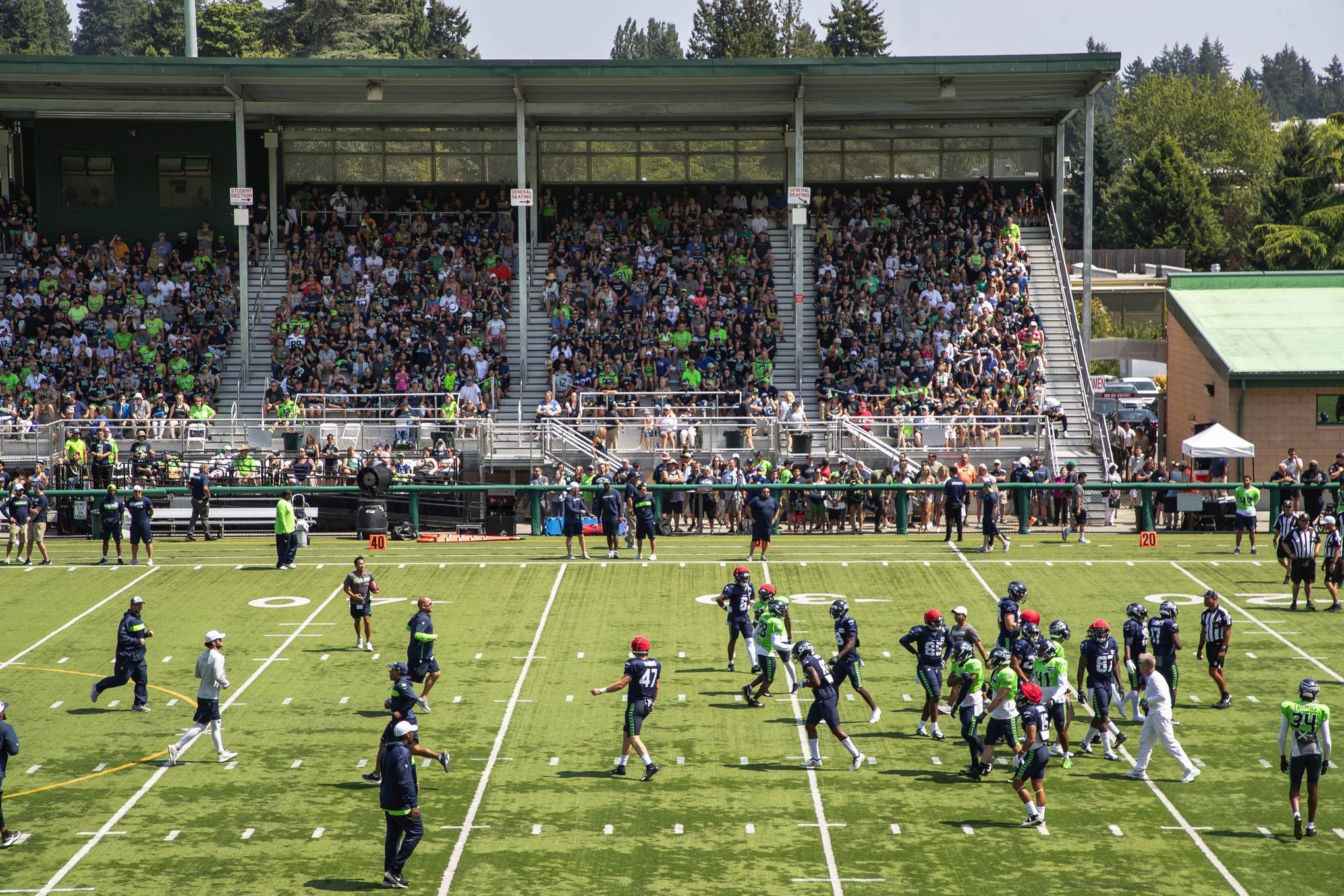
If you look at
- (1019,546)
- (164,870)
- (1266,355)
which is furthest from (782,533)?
(164,870)

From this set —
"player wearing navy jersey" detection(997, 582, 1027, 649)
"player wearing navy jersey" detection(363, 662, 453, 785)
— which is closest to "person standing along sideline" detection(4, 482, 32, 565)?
"player wearing navy jersey" detection(363, 662, 453, 785)

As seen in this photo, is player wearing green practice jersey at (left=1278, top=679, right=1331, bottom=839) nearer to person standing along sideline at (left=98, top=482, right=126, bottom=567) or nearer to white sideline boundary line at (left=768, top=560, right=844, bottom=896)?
white sideline boundary line at (left=768, top=560, right=844, bottom=896)

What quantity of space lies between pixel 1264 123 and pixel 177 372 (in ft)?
278

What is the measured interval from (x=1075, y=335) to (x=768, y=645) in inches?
983

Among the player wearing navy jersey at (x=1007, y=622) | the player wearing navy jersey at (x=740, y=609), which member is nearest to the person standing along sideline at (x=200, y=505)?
the player wearing navy jersey at (x=740, y=609)

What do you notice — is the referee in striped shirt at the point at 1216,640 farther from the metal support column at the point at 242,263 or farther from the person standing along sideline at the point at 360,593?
the metal support column at the point at 242,263

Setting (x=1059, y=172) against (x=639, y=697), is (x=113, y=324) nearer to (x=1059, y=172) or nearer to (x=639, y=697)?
(x=1059, y=172)

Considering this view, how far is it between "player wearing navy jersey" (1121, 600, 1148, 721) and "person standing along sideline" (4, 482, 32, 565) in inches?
811

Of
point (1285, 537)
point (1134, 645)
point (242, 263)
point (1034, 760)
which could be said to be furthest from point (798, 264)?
point (1034, 760)

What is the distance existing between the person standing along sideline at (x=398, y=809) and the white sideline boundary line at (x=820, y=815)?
1.62ft

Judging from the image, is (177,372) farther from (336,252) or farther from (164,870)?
(164,870)

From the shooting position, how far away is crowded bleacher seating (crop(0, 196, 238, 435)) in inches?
1622

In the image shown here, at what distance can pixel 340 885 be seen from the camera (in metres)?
15.3

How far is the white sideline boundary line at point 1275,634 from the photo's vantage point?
75.5ft
